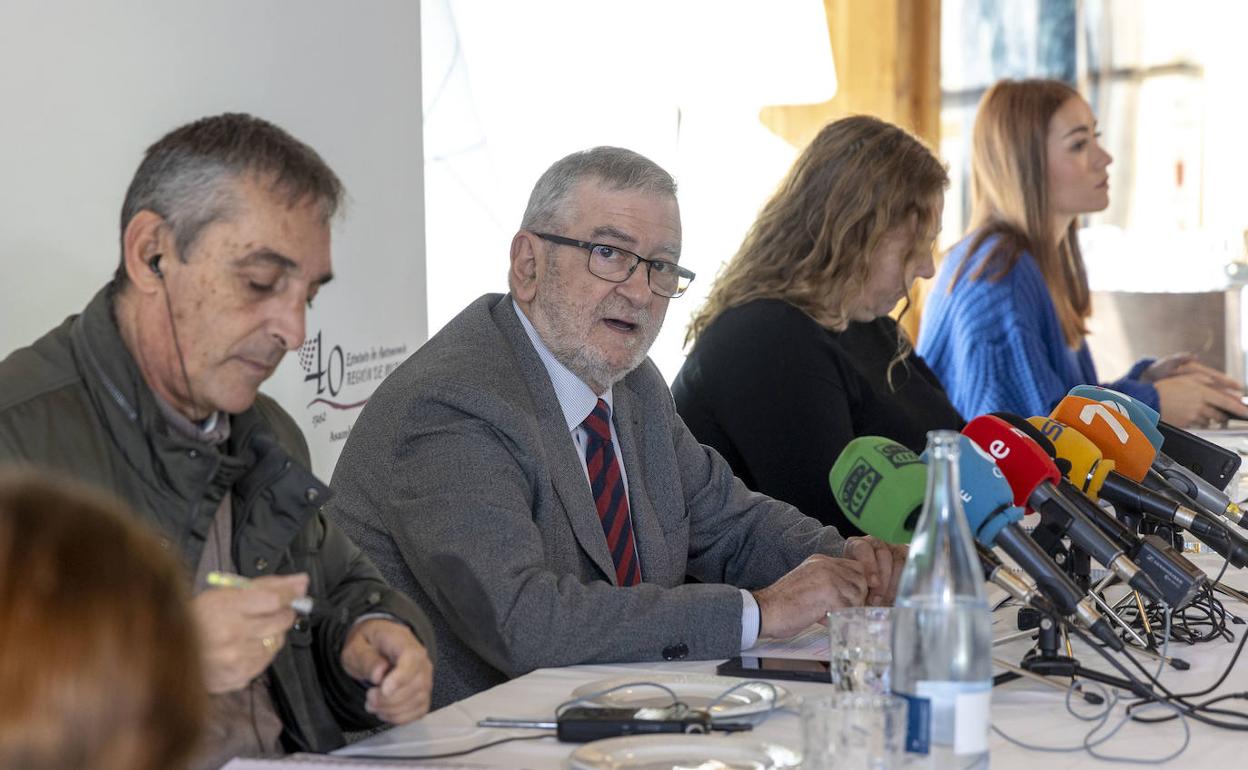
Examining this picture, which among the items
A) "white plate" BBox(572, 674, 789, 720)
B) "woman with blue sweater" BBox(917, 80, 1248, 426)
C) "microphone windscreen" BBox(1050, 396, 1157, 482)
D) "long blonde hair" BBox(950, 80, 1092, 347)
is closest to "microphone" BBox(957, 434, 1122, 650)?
"white plate" BBox(572, 674, 789, 720)

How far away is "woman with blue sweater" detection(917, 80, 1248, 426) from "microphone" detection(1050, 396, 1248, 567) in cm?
194

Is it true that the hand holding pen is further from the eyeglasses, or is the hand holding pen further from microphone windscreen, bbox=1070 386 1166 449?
microphone windscreen, bbox=1070 386 1166 449

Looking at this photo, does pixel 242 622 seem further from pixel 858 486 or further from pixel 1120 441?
pixel 1120 441

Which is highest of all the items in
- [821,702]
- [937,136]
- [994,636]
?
[937,136]

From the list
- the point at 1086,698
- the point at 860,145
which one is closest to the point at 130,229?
the point at 1086,698

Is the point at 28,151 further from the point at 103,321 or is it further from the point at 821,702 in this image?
the point at 821,702

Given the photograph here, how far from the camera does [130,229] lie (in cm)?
156

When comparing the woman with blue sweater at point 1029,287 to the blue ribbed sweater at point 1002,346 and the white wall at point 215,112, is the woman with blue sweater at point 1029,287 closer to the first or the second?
the blue ribbed sweater at point 1002,346

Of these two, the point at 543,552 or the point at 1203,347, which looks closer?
the point at 543,552

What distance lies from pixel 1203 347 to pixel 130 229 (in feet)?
15.8

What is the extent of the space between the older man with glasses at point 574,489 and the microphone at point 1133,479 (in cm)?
35

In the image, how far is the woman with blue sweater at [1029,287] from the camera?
4.23 meters

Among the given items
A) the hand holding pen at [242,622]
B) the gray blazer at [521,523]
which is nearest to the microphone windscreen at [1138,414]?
the gray blazer at [521,523]

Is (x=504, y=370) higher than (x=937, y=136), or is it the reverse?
(x=937, y=136)
